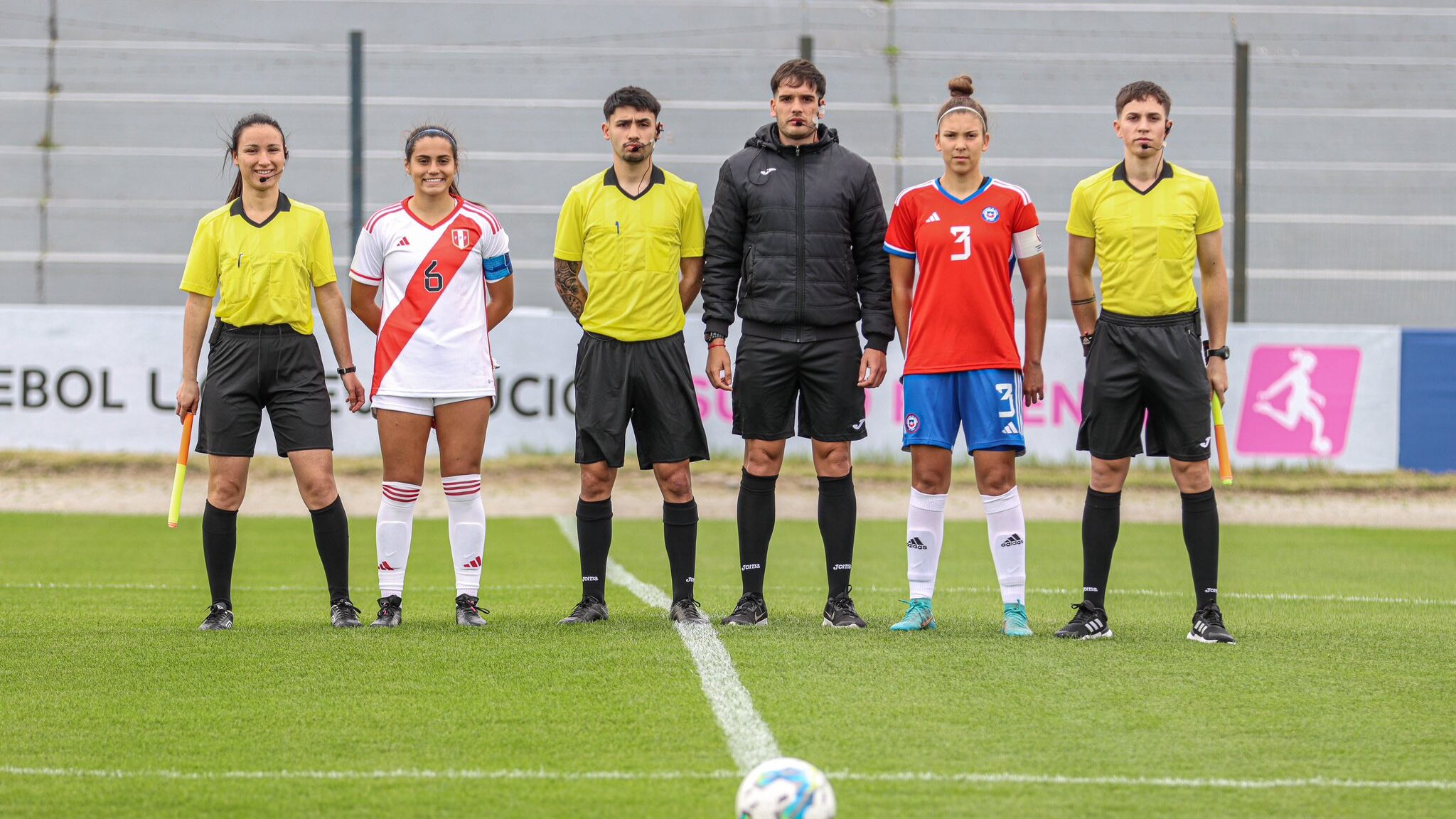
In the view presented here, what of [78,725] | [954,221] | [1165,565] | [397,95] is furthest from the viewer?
[397,95]

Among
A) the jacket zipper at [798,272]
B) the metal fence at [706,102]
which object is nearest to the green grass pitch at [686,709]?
the jacket zipper at [798,272]

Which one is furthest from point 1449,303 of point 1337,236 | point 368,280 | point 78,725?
point 78,725

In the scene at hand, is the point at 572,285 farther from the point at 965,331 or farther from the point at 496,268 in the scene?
the point at 965,331

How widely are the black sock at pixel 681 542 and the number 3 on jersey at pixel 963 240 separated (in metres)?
1.37

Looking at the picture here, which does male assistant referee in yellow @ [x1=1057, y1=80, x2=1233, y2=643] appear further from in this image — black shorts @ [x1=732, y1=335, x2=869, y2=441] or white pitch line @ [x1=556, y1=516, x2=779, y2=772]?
white pitch line @ [x1=556, y1=516, x2=779, y2=772]

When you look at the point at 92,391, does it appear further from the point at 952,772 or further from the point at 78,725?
the point at 952,772

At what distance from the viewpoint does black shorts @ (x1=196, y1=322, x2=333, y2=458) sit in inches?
232

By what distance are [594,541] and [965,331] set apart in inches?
64.1

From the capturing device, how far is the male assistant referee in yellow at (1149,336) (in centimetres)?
569

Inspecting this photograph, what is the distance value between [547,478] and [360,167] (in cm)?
351

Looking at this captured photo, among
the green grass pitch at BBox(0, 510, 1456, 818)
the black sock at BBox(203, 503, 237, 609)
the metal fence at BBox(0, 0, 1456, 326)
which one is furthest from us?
the metal fence at BBox(0, 0, 1456, 326)

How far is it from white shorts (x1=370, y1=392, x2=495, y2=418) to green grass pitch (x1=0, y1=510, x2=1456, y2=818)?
32.2 inches

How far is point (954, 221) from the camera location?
18.9ft

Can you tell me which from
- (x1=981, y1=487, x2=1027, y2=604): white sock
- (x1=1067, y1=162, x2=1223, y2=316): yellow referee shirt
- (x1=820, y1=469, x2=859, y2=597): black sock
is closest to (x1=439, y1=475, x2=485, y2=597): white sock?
(x1=820, y1=469, x2=859, y2=597): black sock
